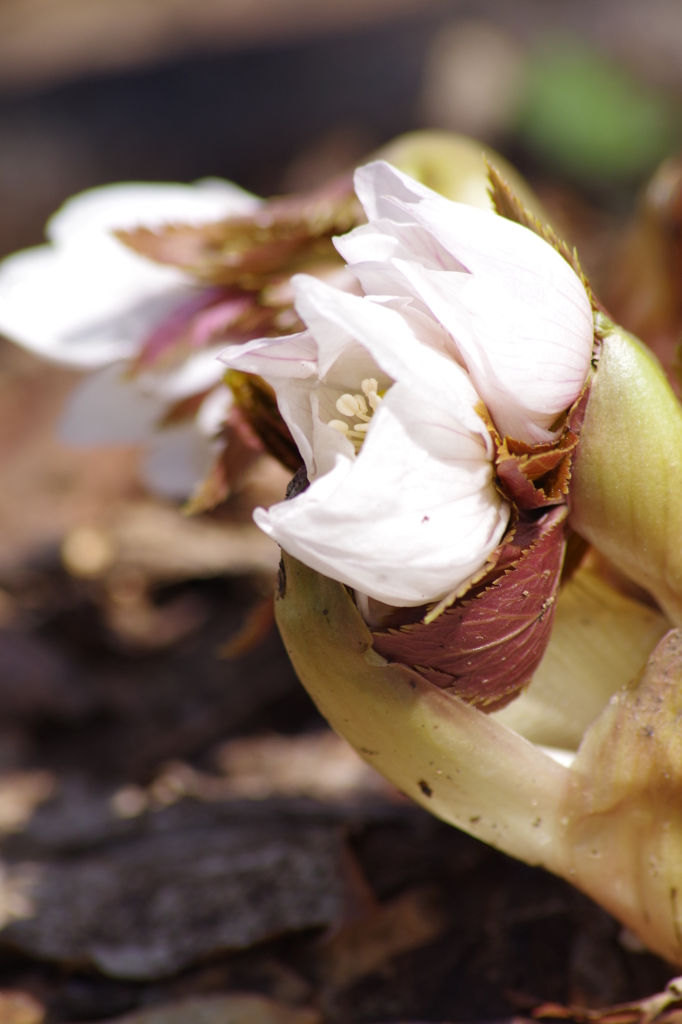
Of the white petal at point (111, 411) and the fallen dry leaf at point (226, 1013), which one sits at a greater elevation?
the white petal at point (111, 411)

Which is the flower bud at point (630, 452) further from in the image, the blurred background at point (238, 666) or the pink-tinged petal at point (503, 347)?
the blurred background at point (238, 666)

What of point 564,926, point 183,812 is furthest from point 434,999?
point 183,812

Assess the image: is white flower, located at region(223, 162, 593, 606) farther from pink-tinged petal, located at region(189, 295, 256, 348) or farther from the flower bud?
pink-tinged petal, located at region(189, 295, 256, 348)

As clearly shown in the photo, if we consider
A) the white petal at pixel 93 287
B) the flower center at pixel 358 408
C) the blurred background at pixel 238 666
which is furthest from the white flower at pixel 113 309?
the flower center at pixel 358 408

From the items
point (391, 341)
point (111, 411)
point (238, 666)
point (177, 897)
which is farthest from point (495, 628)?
point (238, 666)

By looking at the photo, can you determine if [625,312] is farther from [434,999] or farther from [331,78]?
[331,78]

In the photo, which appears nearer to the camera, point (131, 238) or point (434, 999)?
point (434, 999)

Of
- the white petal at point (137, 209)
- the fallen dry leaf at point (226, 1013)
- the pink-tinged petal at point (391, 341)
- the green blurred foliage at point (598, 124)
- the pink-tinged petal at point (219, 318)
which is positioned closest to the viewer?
the pink-tinged petal at point (391, 341)
